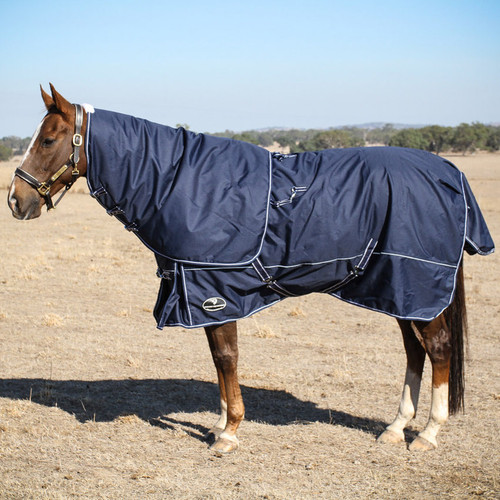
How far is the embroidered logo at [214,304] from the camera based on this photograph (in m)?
4.03

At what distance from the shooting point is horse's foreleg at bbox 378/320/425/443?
4.66 m

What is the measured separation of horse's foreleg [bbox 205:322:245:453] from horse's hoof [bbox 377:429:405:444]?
1022 mm

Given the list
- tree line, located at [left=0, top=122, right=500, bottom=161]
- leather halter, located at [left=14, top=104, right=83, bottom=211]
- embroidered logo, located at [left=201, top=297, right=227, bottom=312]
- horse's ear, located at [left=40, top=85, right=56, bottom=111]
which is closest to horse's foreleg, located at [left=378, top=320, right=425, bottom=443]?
embroidered logo, located at [left=201, top=297, right=227, bottom=312]

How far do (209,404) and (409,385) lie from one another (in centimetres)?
169

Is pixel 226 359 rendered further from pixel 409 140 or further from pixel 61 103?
pixel 409 140

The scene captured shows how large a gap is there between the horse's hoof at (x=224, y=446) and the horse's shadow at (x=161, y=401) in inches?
12.1

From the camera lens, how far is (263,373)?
20.2 feet

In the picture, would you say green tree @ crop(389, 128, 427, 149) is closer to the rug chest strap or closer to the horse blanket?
the horse blanket

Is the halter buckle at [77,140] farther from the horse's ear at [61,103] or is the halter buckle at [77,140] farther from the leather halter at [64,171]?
the horse's ear at [61,103]

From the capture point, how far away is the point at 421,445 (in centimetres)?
447

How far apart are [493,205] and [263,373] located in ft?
54.7

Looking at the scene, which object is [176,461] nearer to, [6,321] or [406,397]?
[406,397]

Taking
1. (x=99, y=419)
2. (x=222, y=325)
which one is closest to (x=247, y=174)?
(x=222, y=325)

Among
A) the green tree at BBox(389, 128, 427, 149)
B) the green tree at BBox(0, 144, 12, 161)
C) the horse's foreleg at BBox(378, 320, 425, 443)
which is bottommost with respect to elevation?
the green tree at BBox(0, 144, 12, 161)
